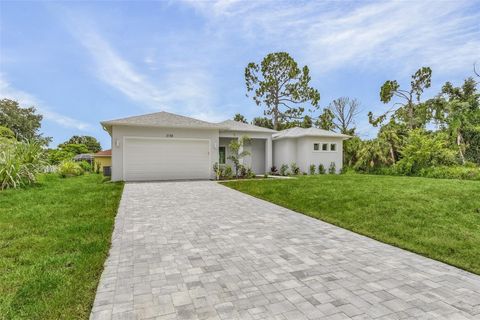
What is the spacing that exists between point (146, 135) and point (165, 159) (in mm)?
1591

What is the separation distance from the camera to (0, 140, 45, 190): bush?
10797mm

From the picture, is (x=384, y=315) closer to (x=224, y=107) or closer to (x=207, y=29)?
(x=207, y=29)

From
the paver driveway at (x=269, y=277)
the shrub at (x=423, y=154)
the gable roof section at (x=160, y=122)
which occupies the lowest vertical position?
the paver driveway at (x=269, y=277)

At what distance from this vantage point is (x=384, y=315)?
241 cm

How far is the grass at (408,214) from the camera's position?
14.4 ft

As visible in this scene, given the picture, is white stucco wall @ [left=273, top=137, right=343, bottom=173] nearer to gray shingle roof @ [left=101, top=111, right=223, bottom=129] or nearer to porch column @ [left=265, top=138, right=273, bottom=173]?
Result: porch column @ [left=265, top=138, right=273, bottom=173]

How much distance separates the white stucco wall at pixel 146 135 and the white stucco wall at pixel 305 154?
641 cm

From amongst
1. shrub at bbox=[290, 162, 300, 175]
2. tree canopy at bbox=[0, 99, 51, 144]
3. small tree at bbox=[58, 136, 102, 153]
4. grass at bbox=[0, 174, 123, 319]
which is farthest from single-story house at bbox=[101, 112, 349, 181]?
small tree at bbox=[58, 136, 102, 153]

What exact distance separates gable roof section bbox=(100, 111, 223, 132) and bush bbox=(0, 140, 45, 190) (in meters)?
3.11

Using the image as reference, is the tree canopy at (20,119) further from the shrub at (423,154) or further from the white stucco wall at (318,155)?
the shrub at (423,154)

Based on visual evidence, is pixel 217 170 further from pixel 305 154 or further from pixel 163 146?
pixel 305 154

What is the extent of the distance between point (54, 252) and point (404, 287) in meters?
4.71

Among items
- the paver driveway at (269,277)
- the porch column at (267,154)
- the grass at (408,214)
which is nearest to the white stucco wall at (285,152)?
the porch column at (267,154)

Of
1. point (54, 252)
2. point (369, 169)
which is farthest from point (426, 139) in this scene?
point (54, 252)
